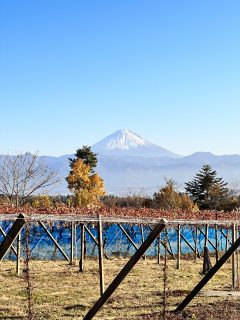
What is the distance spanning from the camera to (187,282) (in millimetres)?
14781

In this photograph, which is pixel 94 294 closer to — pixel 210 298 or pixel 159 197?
pixel 210 298

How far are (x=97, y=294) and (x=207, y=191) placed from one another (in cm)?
4325

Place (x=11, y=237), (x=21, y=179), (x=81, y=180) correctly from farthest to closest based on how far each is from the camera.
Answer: (x=81, y=180), (x=21, y=179), (x=11, y=237)

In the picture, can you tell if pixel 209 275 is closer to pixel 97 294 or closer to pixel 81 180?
pixel 97 294

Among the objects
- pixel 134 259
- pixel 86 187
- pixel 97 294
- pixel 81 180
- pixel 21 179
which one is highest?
pixel 81 180

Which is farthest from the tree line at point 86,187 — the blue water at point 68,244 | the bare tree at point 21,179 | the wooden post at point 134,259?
the wooden post at point 134,259

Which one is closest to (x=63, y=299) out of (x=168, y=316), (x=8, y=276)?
(x=168, y=316)

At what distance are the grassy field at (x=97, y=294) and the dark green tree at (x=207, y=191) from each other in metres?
34.1

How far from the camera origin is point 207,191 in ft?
178

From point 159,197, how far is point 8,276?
34.2 metres

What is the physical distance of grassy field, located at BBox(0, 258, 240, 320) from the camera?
988cm

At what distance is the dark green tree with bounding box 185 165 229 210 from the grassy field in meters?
34.1

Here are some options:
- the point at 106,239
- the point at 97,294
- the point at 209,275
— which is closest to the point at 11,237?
the point at 209,275

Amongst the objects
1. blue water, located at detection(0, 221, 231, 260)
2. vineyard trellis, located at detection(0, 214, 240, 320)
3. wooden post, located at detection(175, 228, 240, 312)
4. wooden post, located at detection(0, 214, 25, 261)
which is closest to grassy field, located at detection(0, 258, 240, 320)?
wooden post, located at detection(175, 228, 240, 312)
